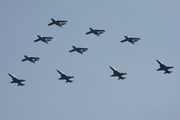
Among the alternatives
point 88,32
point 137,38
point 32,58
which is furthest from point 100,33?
point 32,58

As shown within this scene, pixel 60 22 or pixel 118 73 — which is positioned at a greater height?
pixel 60 22

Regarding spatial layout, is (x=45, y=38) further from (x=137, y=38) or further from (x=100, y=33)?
(x=137, y=38)

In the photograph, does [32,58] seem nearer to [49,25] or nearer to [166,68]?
[49,25]

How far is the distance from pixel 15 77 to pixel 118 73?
3757 centimetres

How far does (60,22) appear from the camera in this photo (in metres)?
150

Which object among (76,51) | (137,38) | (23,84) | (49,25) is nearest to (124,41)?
(137,38)

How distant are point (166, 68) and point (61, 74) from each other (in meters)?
38.2

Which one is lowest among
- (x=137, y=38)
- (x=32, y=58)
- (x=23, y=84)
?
(x=23, y=84)

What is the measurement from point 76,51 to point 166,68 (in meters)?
33.9

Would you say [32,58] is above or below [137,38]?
below

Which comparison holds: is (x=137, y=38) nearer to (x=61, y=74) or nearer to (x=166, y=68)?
(x=166, y=68)

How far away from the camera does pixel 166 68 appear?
143750 mm

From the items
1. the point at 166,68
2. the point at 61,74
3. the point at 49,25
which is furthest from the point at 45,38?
the point at 166,68

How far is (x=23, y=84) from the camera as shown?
14675 centimetres
